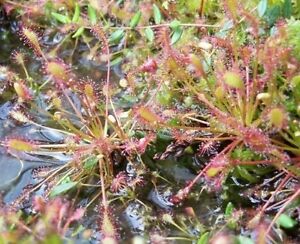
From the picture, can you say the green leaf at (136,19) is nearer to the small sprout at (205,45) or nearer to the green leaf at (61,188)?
the small sprout at (205,45)

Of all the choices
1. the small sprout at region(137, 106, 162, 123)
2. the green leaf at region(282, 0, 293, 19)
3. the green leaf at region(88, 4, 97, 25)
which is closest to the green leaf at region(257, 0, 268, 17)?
the green leaf at region(282, 0, 293, 19)

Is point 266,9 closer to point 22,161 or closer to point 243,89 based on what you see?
point 243,89

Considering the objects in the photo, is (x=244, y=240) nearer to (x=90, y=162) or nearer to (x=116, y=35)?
(x=90, y=162)

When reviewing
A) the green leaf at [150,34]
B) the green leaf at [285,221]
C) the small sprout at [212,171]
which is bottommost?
the green leaf at [285,221]

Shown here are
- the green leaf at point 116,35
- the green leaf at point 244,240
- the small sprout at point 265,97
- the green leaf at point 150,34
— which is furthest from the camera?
the green leaf at point 116,35

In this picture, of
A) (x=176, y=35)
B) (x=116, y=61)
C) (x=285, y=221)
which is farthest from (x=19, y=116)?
(x=285, y=221)

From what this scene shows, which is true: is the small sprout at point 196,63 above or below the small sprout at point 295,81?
above

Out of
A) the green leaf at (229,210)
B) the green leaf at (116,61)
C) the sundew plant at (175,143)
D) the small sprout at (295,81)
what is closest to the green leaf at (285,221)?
the sundew plant at (175,143)
